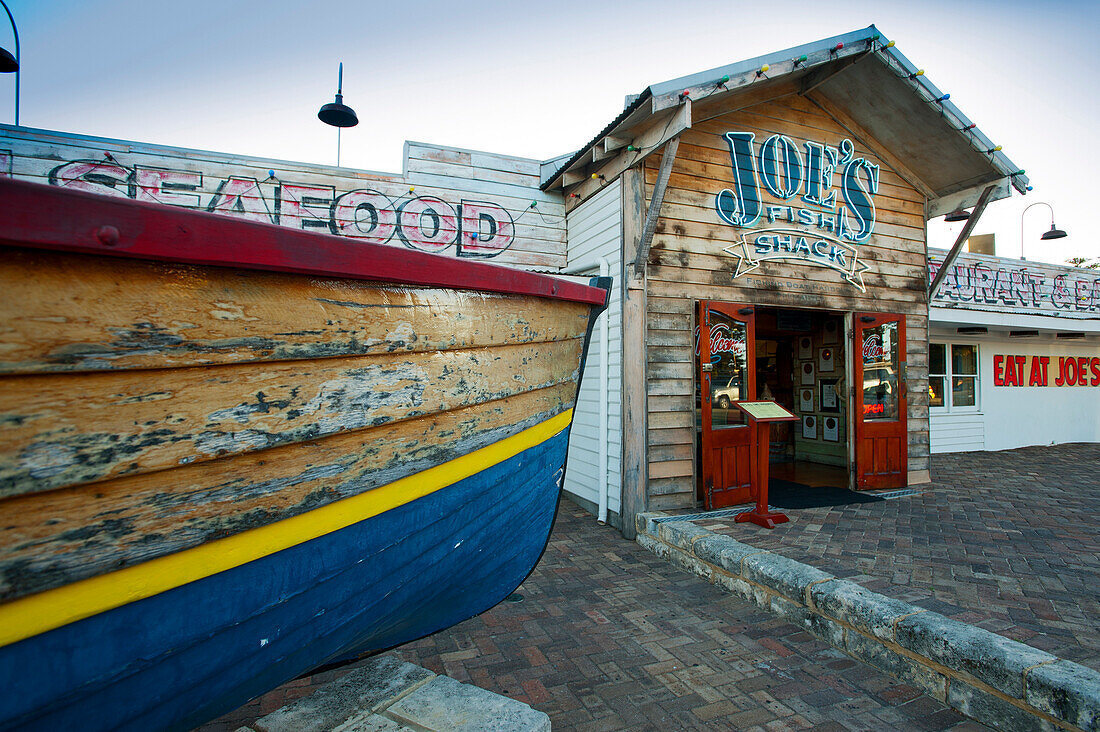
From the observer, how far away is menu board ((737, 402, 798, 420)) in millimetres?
4840

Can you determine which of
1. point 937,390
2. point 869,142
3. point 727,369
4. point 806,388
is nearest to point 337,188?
point 727,369

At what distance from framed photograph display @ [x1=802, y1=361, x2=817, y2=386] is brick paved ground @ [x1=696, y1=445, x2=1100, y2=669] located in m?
2.27

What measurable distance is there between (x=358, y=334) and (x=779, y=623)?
10.8ft

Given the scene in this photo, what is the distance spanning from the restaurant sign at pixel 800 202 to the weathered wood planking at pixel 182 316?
5.16m

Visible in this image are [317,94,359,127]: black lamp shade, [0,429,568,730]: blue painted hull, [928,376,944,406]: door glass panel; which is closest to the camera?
[0,429,568,730]: blue painted hull

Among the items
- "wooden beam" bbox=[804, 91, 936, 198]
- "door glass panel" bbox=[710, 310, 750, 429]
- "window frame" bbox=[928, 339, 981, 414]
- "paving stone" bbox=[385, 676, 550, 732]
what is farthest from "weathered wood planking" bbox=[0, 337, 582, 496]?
"window frame" bbox=[928, 339, 981, 414]

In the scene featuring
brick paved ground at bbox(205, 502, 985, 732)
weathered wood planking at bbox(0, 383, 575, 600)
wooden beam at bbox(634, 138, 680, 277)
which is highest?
wooden beam at bbox(634, 138, 680, 277)

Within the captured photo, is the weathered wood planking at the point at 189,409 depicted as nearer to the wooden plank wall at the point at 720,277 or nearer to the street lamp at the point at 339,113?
the wooden plank wall at the point at 720,277

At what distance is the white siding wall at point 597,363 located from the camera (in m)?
5.58

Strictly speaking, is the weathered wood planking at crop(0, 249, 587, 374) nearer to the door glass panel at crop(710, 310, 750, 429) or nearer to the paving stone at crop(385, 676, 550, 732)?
the paving stone at crop(385, 676, 550, 732)

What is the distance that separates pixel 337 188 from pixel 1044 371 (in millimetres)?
14415

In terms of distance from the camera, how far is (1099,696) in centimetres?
203

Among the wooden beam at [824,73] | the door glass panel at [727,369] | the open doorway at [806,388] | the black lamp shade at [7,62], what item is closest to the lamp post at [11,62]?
the black lamp shade at [7,62]

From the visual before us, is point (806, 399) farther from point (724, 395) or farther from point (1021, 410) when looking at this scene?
point (1021, 410)
